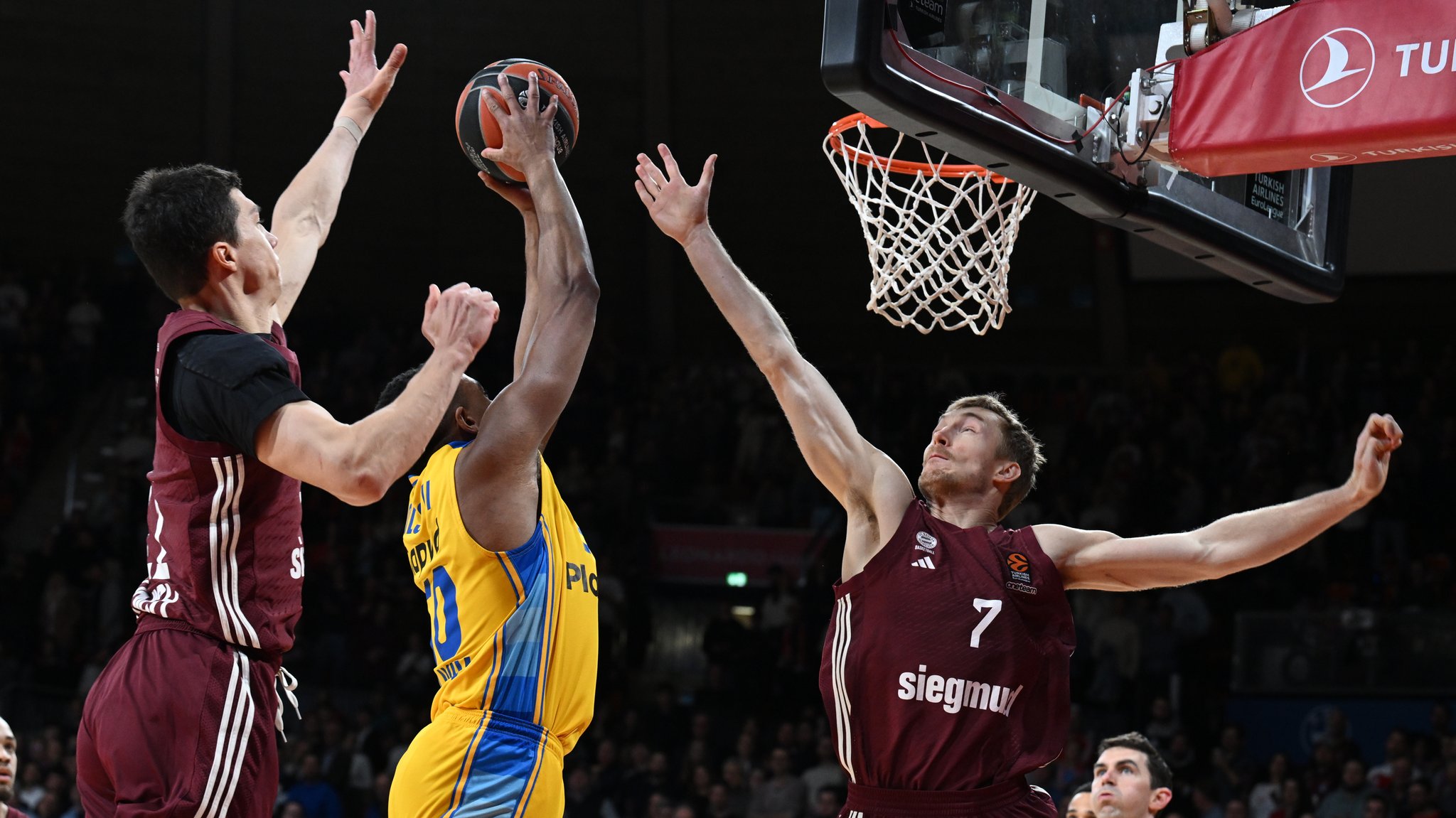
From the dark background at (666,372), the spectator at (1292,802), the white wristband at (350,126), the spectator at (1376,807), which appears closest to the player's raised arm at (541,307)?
the white wristband at (350,126)

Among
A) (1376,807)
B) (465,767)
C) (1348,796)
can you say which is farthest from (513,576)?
(1348,796)

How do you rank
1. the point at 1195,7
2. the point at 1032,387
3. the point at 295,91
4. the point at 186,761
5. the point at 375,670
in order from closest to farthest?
the point at 186,761
the point at 1195,7
the point at 375,670
the point at 1032,387
the point at 295,91

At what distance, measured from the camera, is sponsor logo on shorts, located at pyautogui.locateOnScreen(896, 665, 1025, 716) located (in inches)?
155

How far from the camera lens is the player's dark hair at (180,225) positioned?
3.26m

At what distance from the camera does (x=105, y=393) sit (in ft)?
62.4

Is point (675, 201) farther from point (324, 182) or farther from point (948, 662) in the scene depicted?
point (948, 662)

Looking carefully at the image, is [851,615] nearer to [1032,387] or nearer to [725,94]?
[1032,387]

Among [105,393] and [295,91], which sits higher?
[295,91]

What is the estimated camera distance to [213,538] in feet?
10.4

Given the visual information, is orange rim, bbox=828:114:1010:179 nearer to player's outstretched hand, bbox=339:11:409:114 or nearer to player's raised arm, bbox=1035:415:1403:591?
player's outstretched hand, bbox=339:11:409:114

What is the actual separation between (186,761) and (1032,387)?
16157 millimetres

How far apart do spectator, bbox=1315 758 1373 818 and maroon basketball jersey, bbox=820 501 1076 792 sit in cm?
687

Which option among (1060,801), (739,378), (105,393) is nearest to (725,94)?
(739,378)

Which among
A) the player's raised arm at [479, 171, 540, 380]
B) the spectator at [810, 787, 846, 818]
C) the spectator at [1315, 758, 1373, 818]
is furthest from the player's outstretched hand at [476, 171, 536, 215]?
the spectator at [1315, 758, 1373, 818]
